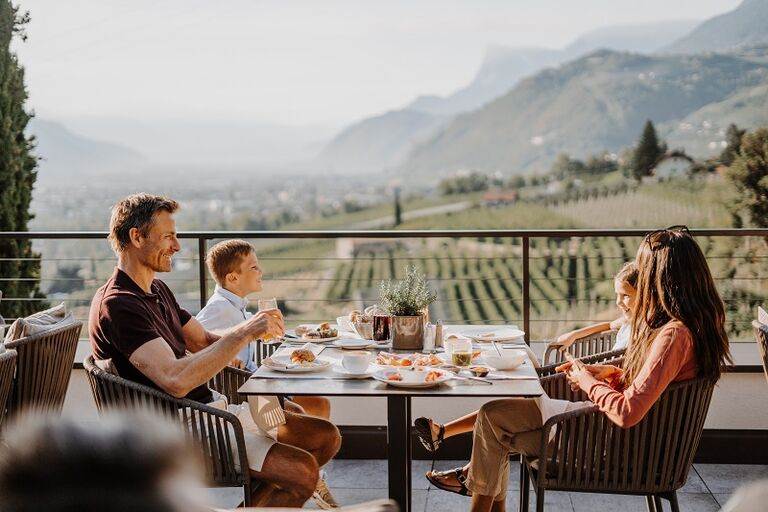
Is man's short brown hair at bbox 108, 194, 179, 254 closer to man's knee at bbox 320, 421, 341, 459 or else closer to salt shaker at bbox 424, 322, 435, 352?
man's knee at bbox 320, 421, 341, 459

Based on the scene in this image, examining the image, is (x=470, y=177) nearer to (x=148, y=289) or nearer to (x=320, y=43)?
(x=320, y=43)

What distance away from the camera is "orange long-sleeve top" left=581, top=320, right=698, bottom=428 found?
261 cm

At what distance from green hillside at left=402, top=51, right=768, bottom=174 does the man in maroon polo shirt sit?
27.8 meters

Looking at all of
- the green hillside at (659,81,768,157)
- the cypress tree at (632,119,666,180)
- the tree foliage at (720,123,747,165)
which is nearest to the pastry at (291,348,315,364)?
the tree foliage at (720,123,747,165)

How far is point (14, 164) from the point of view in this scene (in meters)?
9.42

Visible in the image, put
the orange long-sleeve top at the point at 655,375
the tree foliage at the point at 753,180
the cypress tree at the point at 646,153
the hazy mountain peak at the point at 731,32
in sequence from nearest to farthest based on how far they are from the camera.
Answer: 1. the orange long-sleeve top at the point at 655,375
2. the tree foliage at the point at 753,180
3. the hazy mountain peak at the point at 731,32
4. the cypress tree at the point at 646,153

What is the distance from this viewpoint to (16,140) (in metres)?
9.66

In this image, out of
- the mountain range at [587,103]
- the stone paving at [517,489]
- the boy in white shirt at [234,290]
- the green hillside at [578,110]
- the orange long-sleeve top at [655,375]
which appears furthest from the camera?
the green hillside at [578,110]

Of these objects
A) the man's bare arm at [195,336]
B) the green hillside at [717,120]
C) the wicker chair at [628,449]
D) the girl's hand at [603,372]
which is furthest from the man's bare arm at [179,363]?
the green hillside at [717,120]

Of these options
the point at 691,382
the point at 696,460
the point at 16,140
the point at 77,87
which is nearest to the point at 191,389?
the point at 691,382

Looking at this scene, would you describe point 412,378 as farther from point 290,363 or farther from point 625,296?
point 625,296

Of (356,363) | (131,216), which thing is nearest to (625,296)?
(356,363)

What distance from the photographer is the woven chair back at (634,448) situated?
8.83ft

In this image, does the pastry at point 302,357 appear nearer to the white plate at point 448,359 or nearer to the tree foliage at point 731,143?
the white plate at point 448,359
